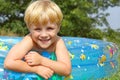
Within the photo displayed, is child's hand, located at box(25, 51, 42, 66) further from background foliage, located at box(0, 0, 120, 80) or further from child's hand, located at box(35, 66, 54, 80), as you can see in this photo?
background foliage, located at box(0, 0, 120, 80)

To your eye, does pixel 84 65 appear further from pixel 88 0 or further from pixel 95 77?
pixel 88 0

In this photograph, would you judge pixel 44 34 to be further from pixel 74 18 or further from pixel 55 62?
pixel 74 18

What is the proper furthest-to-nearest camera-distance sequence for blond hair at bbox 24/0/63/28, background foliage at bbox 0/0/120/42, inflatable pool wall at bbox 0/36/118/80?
1. background foliage at bbox 0/0/120/42
2. inflatable pool wall at bbox 0/36/118/80
3. blond hair at bbox 24/0/63/28

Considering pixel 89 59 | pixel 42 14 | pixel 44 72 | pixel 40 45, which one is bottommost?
pixel 89 59

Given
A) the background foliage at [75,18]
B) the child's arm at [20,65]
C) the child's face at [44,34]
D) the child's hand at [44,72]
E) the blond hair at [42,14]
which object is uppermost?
the blond hair at [42,14]

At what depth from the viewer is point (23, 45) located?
2.65 meters

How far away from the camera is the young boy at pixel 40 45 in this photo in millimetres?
2537

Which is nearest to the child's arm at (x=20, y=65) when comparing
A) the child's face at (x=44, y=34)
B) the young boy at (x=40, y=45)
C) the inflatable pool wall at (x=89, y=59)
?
the young boy at (x=40, y=45)

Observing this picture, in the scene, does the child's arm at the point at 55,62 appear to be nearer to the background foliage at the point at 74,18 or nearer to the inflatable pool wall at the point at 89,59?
the inflatable pool wall at the point at 89,59

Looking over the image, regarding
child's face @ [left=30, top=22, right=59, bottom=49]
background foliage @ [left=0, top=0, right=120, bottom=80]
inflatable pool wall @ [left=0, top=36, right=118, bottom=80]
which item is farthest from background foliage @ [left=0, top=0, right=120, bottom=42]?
child's face @ [left=30, top=22, right=59, bottom=49]

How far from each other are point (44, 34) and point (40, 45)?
0.11 meters

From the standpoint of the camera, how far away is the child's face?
→ 2586 millimetres

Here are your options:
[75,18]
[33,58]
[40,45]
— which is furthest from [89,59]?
[75,18]

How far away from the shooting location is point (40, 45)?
2668 mm
